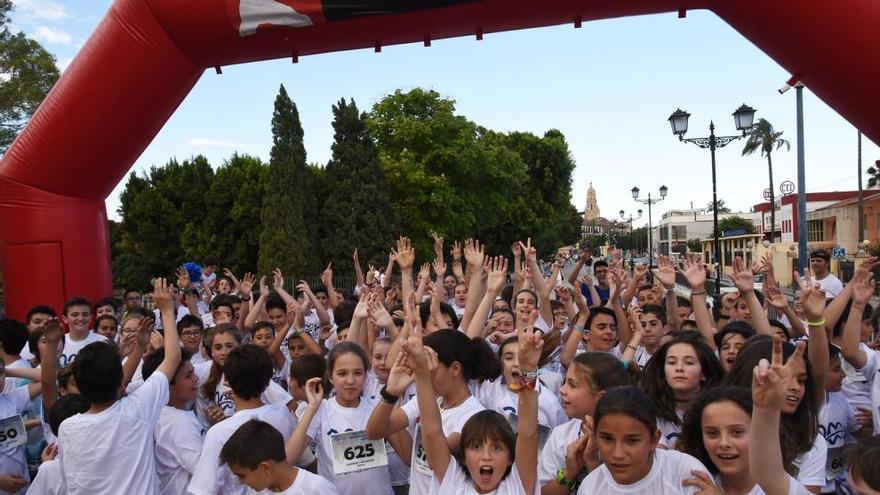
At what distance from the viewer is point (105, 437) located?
10.2 ft

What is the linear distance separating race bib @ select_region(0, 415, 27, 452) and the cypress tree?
21714mm

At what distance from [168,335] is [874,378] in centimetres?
387

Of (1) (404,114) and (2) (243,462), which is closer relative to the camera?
→ (2) (243,462)

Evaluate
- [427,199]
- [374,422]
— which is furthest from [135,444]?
[427,199]

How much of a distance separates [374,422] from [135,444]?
1.17 metres

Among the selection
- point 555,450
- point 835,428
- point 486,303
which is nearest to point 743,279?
point 835,428

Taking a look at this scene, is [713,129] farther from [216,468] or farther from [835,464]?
[216,468]

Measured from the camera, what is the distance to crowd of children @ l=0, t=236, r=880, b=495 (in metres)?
2.40

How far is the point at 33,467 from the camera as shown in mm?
4418

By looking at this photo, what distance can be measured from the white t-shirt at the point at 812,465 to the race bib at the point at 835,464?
80 centimetres

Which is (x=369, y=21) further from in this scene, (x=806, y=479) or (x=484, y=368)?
(x=806, y=479)

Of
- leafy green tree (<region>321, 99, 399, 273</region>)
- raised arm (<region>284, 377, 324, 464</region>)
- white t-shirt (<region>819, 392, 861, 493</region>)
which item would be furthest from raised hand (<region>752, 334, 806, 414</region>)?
leafy green tree (<region>321, 99, 399, 273</region>)

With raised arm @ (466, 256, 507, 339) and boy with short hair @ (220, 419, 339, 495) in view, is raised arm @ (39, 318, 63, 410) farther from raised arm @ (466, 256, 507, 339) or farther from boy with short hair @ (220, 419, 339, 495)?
raised arm @ (466, 256, 507, 339)

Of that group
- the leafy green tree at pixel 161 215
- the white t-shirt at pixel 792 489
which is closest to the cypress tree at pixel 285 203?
the leafy green tree at pixel 161 215
